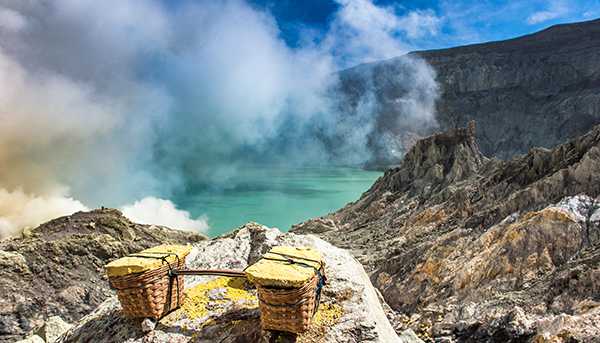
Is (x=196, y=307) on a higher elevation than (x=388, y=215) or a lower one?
higher

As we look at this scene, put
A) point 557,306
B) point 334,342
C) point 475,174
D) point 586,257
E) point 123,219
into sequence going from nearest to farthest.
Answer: point 334,342 < point 557,306 < point 586,257 < point 123,219 < point 475,174

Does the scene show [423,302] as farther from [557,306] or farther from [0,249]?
[0,249]

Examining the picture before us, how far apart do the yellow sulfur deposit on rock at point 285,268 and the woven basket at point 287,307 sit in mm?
54

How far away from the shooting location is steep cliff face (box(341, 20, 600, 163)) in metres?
86.4

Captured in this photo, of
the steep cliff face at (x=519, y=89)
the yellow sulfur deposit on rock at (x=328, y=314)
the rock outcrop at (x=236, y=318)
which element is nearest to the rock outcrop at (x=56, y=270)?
the rock outcrop at (x=236, y=318)

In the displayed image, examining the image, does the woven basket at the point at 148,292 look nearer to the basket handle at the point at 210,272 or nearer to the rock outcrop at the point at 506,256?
the basket handle at the point at 210,272

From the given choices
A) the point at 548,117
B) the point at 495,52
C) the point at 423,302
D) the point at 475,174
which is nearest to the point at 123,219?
the point at 423,302

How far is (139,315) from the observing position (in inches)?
120

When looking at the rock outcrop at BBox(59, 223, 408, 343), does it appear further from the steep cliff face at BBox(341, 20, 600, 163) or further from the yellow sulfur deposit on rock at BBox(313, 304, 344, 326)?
the steep cliff face at BBox(341, 20, 600, 163)

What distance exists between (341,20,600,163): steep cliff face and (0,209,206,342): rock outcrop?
87217 millimetres

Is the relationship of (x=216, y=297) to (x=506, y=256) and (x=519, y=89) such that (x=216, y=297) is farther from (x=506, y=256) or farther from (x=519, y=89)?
(x=519, y=89)

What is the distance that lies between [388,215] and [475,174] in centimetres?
726

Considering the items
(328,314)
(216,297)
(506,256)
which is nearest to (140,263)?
(216,297)

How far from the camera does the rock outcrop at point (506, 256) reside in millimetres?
10281
